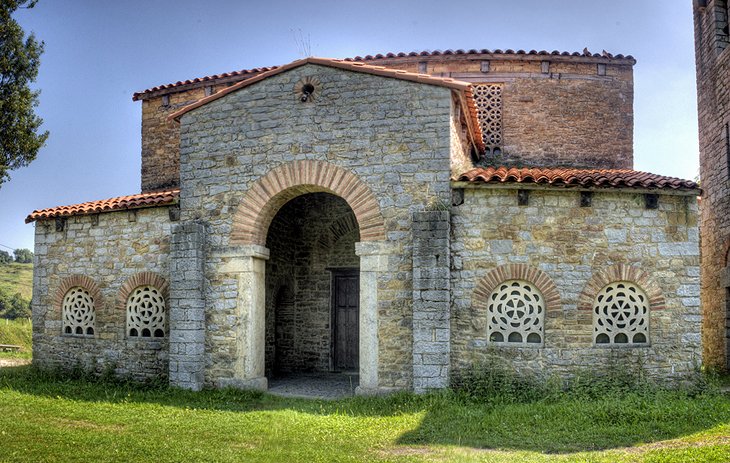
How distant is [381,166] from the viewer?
30.0 feet

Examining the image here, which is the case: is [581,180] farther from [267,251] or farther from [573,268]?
[267,251]

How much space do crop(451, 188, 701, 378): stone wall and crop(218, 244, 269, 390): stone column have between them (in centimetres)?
319

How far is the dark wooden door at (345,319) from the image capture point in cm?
1226

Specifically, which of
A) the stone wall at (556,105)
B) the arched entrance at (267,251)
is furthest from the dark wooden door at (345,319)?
the stone wall at (556,105)

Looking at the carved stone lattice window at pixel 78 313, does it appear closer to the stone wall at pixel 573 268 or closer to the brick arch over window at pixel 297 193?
the brick arch over window at pixel 297 193

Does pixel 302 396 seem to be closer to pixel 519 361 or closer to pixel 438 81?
pixel 519 361

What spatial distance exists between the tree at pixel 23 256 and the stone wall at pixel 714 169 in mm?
41174

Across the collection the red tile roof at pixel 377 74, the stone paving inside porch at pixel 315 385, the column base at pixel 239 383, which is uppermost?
the red tile roof at pixel 377 74

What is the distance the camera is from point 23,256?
1620 inches

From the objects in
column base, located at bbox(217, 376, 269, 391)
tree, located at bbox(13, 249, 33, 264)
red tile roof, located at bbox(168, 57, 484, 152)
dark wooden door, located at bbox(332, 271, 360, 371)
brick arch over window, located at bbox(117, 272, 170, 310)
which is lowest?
column base, located at bbox(217, 376, 269, 391)

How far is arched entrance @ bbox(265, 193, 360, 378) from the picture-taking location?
12273 millimetres

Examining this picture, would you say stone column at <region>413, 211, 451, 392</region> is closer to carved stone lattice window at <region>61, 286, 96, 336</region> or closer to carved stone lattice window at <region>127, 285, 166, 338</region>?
carved stone lattice window at <region>127, 285, 166, 338</region>

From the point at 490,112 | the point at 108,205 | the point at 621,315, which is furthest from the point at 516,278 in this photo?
the point at 108,205

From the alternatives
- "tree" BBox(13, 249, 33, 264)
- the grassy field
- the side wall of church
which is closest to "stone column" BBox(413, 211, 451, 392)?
the side wall of church
